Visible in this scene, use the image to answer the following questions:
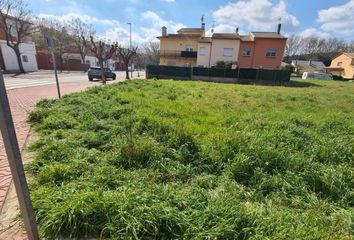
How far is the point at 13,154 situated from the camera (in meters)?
1.82

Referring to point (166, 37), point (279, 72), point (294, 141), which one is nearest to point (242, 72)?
point (279, 72)

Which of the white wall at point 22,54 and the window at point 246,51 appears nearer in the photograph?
the white wall at point 22,54

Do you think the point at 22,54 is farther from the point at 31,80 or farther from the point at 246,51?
the point at 246,51

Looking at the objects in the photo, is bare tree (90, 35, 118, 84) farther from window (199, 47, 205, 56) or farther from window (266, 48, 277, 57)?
window (266, 48, 277, 57)

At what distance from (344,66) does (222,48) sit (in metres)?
41.6

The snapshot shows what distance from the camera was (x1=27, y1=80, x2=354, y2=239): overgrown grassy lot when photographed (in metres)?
Result: 2.33

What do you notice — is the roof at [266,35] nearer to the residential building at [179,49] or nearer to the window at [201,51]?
the window at [201,51]

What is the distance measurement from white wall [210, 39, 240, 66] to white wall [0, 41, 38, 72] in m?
29.3

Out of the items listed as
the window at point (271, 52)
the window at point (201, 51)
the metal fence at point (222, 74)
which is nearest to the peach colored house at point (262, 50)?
the window at point (271, 52)

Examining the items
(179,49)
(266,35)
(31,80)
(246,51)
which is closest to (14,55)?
(31,80)

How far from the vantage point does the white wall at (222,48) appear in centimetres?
3256

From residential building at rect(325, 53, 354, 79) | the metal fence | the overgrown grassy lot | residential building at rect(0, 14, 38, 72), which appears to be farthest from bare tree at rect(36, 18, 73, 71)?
residential building at rect(325, 53, 354, 79)

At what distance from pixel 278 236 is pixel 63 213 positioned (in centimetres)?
223

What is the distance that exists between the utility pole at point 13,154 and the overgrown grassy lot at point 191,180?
376 millimetres
